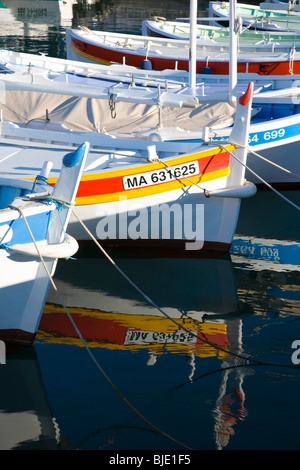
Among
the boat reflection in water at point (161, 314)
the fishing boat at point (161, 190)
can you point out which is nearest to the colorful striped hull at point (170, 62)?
the fishing boat at point (161, 190)

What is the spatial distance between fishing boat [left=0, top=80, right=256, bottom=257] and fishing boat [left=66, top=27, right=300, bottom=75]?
24.1ft

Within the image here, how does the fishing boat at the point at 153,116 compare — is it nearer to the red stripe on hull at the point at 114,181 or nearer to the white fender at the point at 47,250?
the red stripe on hull at the point at 114,181

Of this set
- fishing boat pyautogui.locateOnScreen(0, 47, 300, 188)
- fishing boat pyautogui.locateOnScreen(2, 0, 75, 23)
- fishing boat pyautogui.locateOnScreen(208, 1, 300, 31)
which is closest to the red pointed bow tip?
fishing boat pyautogui.locateOnScreen(0, 47, 300, 188)

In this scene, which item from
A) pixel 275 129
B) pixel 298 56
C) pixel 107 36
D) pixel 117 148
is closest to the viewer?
pixel 117 148

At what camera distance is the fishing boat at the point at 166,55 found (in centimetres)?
1756

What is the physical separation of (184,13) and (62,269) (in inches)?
1231

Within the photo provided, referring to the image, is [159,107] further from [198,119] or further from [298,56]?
[298,56]

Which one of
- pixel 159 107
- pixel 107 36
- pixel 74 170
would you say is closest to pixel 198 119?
pixel 159 107

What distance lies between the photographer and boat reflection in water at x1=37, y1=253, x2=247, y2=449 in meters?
7.60

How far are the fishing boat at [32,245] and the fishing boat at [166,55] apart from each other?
10956mm

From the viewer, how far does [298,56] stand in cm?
1797

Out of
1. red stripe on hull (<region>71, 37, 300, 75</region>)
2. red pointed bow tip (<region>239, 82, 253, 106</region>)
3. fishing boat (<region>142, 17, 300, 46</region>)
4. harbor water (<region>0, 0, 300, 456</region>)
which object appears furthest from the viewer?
fishing boat (<region>142, 17, 300, 46</region>)

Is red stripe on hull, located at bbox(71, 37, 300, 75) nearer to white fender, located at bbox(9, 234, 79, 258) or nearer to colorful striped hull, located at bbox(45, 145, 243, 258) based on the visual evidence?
colorful striped hull, located at bbox(45, 145, 243, 258)
